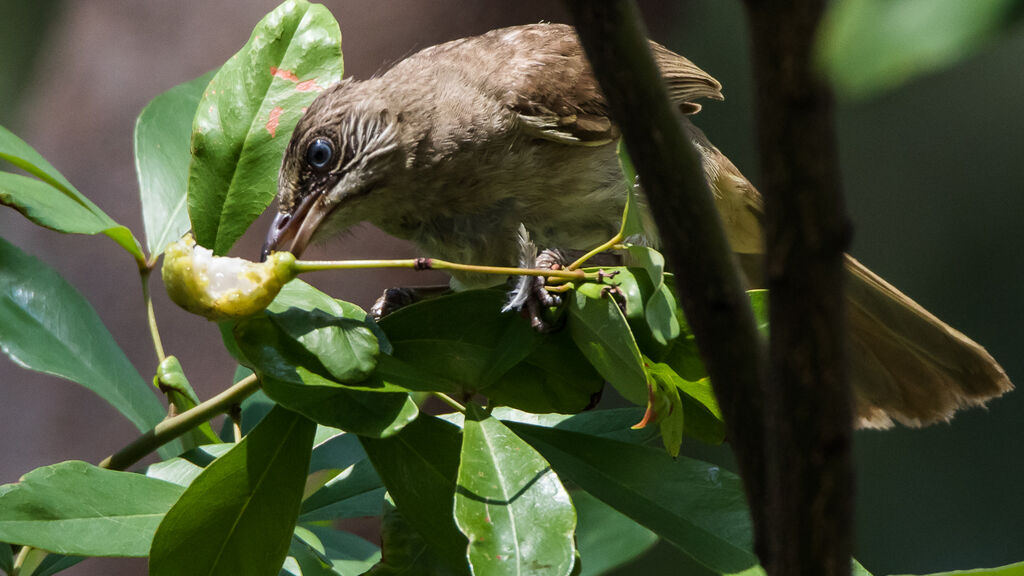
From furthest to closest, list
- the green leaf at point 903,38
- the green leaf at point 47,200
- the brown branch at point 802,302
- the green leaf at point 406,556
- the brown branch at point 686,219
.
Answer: the green leaf at point 47,200, the green leaf at point 406,556, the brown branch at point 686,219, the brown branch at point 802,302, the green leaf at point 903,38

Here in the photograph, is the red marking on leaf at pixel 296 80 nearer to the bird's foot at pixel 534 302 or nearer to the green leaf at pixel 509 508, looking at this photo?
the bird's foot at pixel 534 302

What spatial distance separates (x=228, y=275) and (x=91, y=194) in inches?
103

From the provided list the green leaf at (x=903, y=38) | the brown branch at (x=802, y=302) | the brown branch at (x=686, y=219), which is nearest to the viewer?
the green leaf at (x=903, y=38)

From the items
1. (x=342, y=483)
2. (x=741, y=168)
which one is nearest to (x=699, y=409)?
(x=342, y=483)

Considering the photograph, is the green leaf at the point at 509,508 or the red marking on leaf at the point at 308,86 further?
the red marking on leaf at the point at 308,86

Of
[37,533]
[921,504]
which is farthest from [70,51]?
[921,504]

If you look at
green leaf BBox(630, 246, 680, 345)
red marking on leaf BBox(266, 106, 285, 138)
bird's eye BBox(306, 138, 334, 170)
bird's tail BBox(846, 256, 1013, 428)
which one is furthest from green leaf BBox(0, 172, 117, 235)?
bird's tail BBox(846, 256, 1013, 428)

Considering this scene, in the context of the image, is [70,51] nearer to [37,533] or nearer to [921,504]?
[37,533]

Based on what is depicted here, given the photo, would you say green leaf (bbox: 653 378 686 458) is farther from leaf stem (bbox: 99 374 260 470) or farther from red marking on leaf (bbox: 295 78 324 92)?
red marking on leaf (bbox: 295 78 324 92)

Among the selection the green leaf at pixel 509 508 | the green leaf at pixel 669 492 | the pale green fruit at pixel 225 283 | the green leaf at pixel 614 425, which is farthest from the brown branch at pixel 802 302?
the green leaf at pixel 614 425

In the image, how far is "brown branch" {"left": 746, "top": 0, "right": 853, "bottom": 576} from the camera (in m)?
0.52

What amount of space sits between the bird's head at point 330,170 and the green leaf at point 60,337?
1.73 ft

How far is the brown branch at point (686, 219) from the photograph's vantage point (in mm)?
640

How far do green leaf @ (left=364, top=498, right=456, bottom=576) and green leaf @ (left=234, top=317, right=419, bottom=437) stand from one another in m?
0.26
